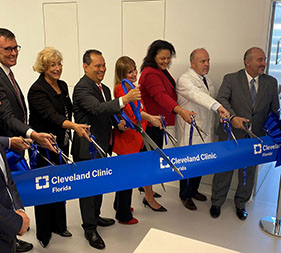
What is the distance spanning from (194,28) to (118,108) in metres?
1.89

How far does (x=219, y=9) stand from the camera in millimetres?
3691

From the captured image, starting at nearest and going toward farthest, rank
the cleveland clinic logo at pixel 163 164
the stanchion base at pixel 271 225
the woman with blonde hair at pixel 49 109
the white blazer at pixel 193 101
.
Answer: the cleveland clinic logo at pixel 163 164 < the woman with blonde hair at pixel 49 109 < the stanchion base at pixel 271 225 < the white blazer at pixel 193 101

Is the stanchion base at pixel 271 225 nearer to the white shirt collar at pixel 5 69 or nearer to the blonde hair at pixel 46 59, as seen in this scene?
the blonde hair at pixel 46 59

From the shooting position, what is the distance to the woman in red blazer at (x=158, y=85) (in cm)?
328

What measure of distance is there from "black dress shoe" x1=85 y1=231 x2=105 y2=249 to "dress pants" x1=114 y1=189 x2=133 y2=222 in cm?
40

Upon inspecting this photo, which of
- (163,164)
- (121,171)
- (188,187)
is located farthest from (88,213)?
(188,187)

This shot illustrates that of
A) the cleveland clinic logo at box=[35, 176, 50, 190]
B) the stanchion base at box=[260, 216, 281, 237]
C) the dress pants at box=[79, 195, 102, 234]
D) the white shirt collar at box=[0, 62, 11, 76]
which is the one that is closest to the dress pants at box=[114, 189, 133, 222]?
the dress pants at box=[79, 195, 102, 234]

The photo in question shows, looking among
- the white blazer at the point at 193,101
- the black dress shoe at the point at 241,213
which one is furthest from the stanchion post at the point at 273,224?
the white blazer at the point at 193,101

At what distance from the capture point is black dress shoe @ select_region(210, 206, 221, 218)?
353 cm

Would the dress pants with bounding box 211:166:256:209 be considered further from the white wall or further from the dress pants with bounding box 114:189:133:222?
the white wall

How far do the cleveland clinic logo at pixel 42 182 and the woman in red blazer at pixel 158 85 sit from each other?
1418 millimetres

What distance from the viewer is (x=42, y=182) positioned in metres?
2.28

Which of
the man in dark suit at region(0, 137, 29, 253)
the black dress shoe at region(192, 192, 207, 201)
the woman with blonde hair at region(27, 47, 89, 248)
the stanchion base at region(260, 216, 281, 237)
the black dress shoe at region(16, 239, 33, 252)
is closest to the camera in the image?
the man in dark suit at region(0, 137, 29, 253)

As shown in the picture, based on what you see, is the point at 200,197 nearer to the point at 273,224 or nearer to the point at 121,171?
the point at 273,224
